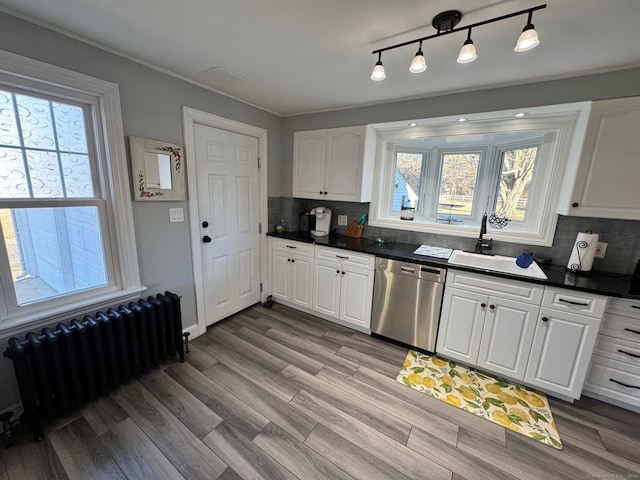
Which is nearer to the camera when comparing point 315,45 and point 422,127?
point 315,45

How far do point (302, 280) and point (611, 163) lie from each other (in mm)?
2718

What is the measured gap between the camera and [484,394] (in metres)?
1.91

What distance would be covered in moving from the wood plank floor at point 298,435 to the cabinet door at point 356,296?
54 cm

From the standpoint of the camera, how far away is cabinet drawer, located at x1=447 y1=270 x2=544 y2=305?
181 cm

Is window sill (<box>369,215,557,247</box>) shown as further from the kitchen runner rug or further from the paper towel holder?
the kitchen runner rug

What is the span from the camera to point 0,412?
1.51 meters

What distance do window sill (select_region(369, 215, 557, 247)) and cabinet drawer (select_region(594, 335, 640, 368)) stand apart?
2.54ft

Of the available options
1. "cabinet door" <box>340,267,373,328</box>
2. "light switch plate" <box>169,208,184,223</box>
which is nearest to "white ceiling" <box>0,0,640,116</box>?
"light switch plate" <box>169,208,184,223</box>

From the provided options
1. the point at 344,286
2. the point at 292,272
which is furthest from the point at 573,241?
the point at 292,272

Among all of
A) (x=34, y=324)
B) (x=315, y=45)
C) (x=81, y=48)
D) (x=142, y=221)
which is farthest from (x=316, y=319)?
(x=81, y=48)

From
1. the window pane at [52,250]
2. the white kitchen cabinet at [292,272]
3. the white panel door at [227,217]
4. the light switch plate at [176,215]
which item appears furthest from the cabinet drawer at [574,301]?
the window pane at [52,250]

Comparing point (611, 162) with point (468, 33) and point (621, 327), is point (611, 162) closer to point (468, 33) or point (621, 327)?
point (621, 327)

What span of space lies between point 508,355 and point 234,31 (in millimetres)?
2919

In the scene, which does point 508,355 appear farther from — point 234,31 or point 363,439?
point 234,31
